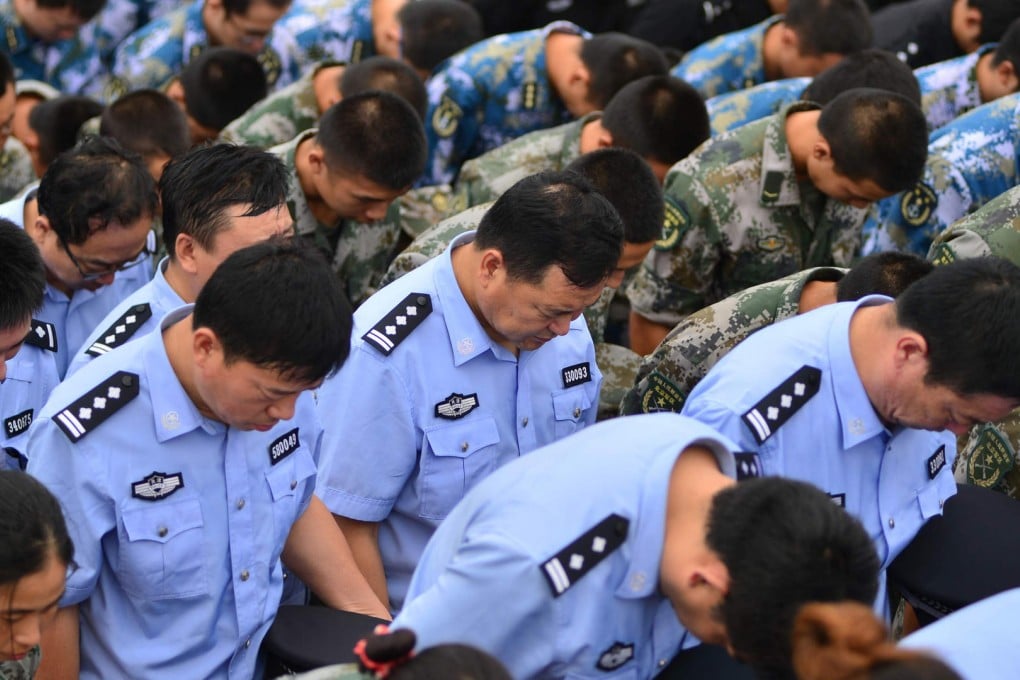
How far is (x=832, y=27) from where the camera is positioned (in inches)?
220

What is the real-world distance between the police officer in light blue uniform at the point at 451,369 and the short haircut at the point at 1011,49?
3238 mm

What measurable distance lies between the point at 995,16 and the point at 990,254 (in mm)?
2810

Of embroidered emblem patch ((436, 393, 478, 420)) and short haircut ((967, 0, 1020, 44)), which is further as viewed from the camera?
short haircut ((967, 0, 1020, 44))

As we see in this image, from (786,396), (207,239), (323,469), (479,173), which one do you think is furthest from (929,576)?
(479,173)

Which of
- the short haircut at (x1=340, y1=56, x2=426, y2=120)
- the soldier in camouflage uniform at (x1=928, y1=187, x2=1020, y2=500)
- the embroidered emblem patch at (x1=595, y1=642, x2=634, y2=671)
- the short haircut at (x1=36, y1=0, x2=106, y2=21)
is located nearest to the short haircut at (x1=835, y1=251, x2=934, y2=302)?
the soldier in camouflage uniform at (x1=928, y1=187, x2=1020, y2=500)

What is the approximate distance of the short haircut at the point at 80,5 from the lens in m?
5.88

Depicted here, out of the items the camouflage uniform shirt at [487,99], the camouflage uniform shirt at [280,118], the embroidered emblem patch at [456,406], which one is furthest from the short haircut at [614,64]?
the embroidered emblem patch at [456,406]

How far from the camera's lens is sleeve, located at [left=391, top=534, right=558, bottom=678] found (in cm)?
186

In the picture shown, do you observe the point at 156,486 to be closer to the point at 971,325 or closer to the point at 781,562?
the point at 781,562

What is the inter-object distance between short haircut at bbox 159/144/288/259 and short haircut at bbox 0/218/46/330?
362mm

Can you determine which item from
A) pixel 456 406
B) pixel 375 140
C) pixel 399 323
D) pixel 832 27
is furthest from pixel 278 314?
pixel 832 27

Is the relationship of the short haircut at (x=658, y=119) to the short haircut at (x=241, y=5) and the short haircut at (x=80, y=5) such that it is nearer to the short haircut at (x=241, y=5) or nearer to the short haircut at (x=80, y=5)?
the short haircut at (x=241, y=5)

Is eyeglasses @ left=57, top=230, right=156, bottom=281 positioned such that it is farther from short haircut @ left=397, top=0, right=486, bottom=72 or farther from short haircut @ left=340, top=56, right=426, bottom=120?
short haircut @ left=397, top=0, right=486, bottom=72

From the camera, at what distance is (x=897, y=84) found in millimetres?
4770
